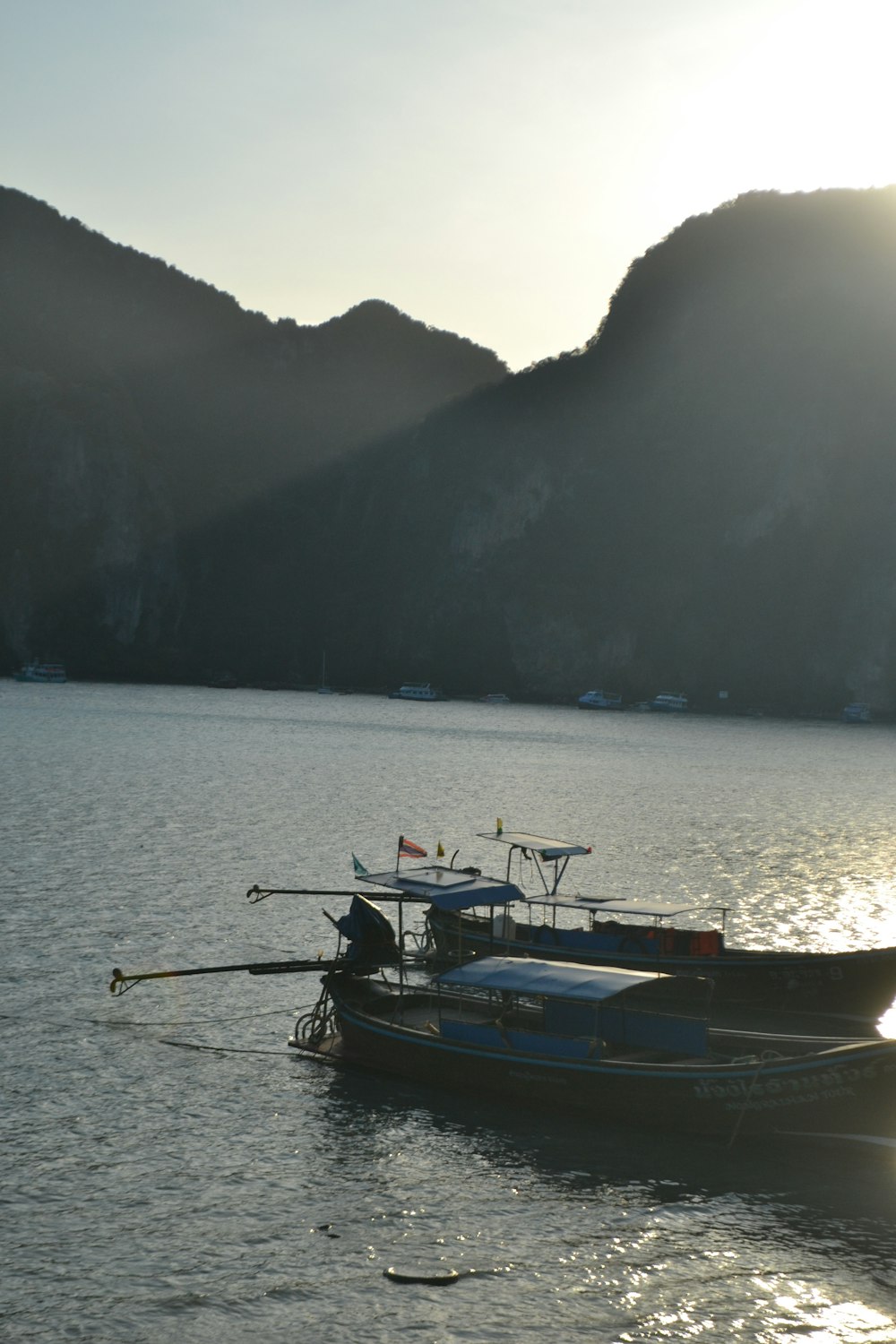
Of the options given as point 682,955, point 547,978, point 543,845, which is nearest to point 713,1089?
point 547,978

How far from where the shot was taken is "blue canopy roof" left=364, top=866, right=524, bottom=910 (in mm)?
29953

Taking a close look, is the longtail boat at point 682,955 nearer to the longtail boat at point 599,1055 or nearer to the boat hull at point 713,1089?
the longtail boat at point 599,1055

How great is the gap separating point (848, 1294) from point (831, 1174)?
160 inches

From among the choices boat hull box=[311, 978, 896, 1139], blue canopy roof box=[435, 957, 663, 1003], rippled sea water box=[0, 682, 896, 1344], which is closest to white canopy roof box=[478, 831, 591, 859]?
rippled sea water box=[0, 682, 896, 1344]

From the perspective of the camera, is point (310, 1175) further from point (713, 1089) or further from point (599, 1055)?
point (713, 1089)

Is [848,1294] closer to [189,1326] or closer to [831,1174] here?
[831,1174]

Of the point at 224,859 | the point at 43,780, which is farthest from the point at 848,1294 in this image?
the point at 43,780

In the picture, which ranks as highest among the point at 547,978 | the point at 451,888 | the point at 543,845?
the point at 543,845

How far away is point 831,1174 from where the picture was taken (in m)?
21.5

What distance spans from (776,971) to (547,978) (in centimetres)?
915

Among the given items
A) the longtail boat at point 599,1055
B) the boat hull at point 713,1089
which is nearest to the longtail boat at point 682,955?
the longtail boat at point 599,1055

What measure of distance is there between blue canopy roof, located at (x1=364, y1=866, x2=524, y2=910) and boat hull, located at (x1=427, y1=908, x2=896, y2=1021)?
3.15 ft

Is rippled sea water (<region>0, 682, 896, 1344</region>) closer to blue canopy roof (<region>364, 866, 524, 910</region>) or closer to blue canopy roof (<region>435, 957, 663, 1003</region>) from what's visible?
blue canopy roof (<region>435, 957, 663, 1003</region>)

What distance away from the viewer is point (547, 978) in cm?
2423
